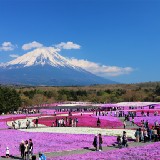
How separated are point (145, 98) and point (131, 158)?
4625 inches

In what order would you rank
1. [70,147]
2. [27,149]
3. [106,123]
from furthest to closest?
[106,123] → [70,147] → [27,149]

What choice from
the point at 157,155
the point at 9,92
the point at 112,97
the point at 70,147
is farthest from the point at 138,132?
the point at 112,97

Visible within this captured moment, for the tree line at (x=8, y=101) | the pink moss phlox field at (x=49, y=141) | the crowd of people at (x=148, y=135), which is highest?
the tree line at (x=8, y=101)

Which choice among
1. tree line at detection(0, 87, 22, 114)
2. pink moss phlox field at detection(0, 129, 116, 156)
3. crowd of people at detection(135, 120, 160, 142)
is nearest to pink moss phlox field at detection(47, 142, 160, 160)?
pink moss phlox field at detection(0, 129, 116, 156)

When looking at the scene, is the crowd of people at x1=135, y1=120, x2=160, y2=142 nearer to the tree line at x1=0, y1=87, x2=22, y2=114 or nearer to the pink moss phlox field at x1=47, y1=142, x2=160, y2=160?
the pink moss phlox field at x1=47, y1=142, x2=160, y2=160

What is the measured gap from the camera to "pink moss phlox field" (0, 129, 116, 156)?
36.8m

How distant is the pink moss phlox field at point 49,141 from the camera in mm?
36750

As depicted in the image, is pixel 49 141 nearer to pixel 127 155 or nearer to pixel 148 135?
pixel 148 135

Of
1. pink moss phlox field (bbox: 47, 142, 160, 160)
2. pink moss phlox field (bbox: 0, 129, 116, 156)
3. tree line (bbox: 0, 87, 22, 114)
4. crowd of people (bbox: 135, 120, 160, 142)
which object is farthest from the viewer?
tree line (bbox: 0, 87, 22, 114)

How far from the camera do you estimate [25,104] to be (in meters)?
137

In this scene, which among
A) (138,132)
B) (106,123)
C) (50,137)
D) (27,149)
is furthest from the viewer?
(106,123)

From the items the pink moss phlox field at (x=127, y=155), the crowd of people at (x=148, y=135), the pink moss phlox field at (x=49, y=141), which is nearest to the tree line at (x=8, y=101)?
the pink moss phlox field at (x=49, y=141)

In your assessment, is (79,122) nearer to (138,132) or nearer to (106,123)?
(106,123)

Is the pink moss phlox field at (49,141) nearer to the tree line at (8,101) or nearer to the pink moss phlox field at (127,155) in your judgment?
the pink moss phlox field at (127,155)
